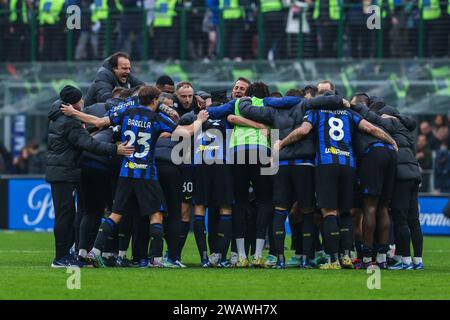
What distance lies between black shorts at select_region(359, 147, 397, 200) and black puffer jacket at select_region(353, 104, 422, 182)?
27 centimetres

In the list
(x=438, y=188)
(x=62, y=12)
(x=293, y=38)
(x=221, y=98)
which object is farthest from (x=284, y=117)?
(x=62, y=12)

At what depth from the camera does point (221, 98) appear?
17.0 meters

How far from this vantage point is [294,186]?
53.0ft

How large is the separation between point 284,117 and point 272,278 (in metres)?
2.42

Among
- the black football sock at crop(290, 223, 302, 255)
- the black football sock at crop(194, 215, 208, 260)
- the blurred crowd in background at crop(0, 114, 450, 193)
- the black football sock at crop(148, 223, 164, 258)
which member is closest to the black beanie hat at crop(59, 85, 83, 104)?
the black football sock at crop(148, 223, 164, 258)

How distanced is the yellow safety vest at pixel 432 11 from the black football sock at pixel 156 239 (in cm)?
1392

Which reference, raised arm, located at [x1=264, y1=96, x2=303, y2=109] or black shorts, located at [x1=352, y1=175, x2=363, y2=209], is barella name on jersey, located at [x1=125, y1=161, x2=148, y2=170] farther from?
black shorts, located at [x1=352, y1=175, x2=363, y2=209]

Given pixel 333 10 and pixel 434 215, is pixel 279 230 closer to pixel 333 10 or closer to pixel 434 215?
pixel 434 215

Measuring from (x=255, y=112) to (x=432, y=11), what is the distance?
1317 cm

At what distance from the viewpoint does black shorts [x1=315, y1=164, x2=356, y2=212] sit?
15.9 m

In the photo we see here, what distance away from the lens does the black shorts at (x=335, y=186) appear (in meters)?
15.9

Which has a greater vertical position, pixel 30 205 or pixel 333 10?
pixel 333 10

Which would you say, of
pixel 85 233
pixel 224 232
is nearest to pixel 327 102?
pixel 224 232

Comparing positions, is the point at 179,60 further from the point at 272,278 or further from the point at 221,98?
the point at 272,278
